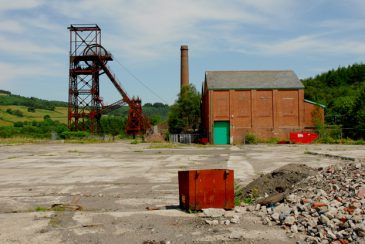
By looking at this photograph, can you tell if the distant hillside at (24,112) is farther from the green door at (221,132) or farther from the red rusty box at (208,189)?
the red rusty box at (208,189)

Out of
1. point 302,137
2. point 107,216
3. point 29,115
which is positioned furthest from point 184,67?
point 107,216

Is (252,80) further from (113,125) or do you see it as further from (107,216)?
(113,125)

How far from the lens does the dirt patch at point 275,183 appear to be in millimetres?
9257

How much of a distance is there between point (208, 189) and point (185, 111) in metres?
50.2

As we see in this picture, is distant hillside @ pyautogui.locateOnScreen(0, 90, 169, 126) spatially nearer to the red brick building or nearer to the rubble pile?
the red brick building

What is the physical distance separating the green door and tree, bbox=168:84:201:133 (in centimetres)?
1181

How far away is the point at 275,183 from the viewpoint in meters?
9.63

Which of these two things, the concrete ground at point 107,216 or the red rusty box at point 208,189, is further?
the red rusty box at point 208,189

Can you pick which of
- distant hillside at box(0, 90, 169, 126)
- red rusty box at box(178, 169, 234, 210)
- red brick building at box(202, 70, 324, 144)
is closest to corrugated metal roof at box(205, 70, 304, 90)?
red brick building at box(202, 70, 324, 144)

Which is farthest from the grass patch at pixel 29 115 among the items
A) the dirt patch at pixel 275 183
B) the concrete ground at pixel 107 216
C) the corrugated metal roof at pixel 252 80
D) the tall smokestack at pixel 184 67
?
the dirt patch at pixel 275 183

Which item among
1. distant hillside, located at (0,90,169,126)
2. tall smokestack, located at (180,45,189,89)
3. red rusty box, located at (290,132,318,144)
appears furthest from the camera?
distant hillside, located at (0,90,169,126)

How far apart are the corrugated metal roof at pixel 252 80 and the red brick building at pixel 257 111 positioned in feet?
0.36

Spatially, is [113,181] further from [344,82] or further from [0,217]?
[344,82]

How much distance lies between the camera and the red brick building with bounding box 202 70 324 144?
45741 mm
